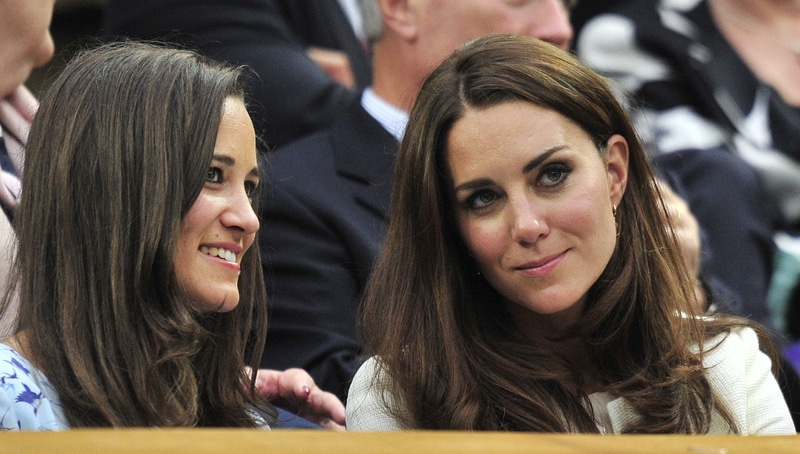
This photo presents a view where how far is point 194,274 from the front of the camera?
5.68 feet

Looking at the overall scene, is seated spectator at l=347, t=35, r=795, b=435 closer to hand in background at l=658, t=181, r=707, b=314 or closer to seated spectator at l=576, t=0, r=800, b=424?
hand in background at l=658, t=181, r=707, b=314

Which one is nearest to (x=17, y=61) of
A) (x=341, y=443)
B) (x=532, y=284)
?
(x=532, y=284)

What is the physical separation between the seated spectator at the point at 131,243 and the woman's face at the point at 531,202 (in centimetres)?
34

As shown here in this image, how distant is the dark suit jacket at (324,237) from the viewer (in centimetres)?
242

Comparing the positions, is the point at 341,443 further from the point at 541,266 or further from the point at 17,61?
the point at 17,61

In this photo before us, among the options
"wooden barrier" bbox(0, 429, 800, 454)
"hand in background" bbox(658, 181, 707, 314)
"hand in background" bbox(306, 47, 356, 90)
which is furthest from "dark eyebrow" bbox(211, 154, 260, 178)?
"hand in background" bbox(306, 47, 356, 90)

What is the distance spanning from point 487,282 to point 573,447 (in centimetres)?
106

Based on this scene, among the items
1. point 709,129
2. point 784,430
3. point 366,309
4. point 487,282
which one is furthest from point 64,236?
point 709,129

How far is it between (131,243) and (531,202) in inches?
23.9

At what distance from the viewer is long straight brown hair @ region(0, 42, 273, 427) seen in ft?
5.30

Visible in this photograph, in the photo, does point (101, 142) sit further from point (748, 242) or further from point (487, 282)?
point (748, 242)

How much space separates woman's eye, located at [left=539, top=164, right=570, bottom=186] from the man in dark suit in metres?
0.48

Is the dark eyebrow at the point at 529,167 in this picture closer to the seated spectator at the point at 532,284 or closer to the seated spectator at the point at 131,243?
the seated spectator at the point at 532,284

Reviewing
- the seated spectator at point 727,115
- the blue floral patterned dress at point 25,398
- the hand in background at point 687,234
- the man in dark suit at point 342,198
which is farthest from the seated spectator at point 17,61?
the seated spectator at point 727,115
